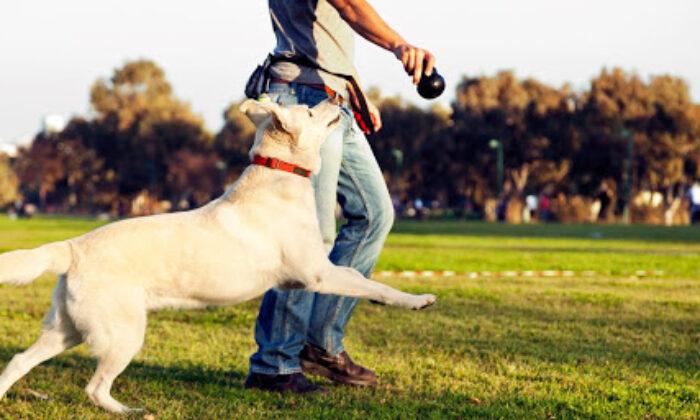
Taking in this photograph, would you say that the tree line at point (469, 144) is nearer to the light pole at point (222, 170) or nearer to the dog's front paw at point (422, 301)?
the light pole at point (222, 170)

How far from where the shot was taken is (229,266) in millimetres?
4301

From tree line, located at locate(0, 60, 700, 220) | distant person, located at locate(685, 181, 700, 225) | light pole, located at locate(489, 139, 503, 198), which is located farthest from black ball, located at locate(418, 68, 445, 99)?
distant person, located at locate(685, 181, 700, 225)

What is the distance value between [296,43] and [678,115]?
2244 inches

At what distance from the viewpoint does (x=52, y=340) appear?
14.0 feet

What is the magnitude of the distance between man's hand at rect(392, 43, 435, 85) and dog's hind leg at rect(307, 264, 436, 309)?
42.7 inches

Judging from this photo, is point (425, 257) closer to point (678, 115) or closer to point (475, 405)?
point (475, 405)

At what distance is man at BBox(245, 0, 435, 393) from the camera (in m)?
5.12

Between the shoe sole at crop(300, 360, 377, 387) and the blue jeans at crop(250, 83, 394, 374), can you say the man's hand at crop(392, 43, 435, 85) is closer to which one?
the blue jeans at crop(250, 83, 394, 374)

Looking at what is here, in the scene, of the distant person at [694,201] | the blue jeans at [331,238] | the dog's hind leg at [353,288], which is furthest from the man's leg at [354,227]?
the distant person at [694,201]

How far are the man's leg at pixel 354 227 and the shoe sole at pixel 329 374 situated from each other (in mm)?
24

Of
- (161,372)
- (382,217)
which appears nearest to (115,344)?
(161,372)

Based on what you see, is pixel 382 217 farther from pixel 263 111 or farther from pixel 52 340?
pixel 52 340

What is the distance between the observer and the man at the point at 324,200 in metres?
5.12

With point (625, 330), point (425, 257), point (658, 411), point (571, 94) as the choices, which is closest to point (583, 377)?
point (658, 411)
